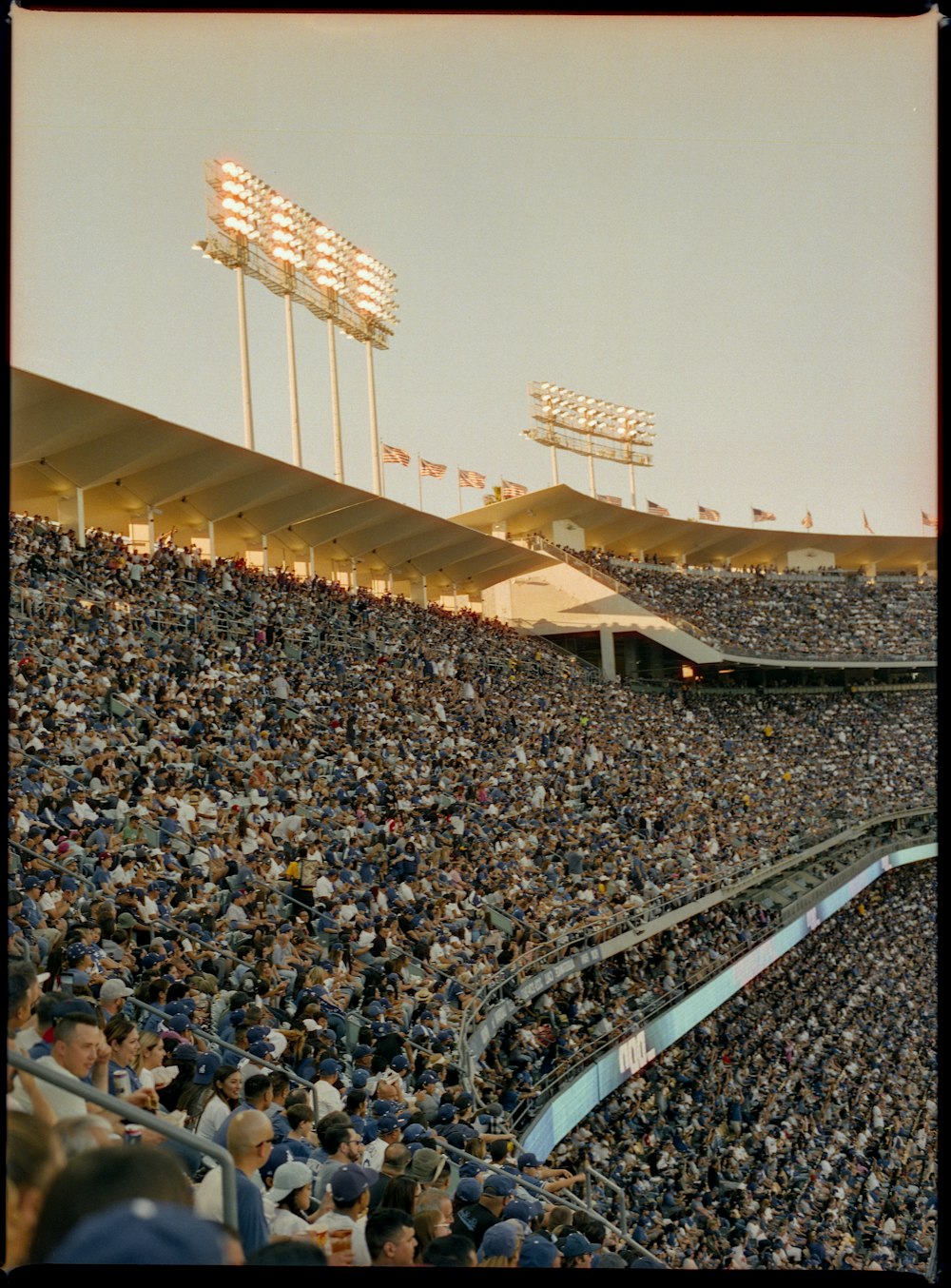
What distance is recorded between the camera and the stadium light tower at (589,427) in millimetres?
34906

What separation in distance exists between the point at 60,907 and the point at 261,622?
32.2ft

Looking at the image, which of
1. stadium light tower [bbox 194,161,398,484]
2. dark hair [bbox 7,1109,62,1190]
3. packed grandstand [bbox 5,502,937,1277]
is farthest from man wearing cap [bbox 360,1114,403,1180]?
stadium light tower [bbox 194,161,398,484]

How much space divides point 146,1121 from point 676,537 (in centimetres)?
3220

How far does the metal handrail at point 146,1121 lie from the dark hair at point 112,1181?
0.65ft

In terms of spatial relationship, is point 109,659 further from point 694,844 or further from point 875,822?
point 875,822

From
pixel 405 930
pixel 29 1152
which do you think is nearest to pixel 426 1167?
pixel 29 1152

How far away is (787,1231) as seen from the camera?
11305 millimetres

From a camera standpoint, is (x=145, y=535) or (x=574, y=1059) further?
(x=145, y=535)

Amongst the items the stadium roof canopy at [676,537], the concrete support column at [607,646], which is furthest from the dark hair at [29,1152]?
the stadium roof canopy at [676,537]

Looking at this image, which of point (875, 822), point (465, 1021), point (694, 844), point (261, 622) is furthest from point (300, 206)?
point (465, 1021)

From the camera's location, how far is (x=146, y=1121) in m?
2.16

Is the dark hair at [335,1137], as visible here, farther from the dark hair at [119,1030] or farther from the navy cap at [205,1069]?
the dark hair at [119,1030]

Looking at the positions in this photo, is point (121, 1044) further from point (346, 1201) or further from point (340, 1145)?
point (346, 1201)

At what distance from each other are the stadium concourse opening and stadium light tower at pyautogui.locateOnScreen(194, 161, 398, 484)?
3262 millimetres
